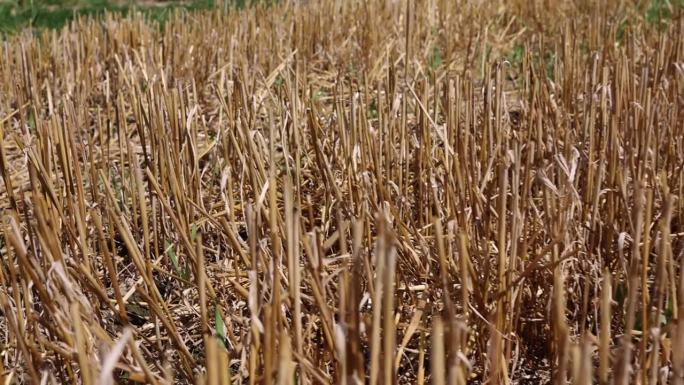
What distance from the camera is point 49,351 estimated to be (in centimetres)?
108

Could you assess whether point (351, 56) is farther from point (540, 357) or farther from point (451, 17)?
point (540, 357)

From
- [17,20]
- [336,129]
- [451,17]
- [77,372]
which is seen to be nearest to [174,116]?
[336,129]

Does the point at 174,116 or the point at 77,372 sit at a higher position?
the point at 174,116

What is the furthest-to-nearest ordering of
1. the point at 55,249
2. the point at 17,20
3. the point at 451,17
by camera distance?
the point at 17,20
the point at 451,17
the point at 55,249

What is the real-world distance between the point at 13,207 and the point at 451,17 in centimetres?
270

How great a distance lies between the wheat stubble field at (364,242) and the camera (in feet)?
2.70

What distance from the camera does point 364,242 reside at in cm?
133

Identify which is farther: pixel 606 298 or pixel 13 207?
pixel 13 207

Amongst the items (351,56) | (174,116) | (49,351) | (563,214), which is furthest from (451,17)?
(49,351)

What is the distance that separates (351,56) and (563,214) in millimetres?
1951

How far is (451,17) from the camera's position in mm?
3604

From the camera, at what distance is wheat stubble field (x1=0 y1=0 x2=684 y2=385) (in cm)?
82

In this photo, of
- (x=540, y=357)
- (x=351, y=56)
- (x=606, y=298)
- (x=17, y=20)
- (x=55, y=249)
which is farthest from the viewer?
(x=17, y=20)

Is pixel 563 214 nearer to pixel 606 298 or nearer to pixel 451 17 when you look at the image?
pixel 606 298
